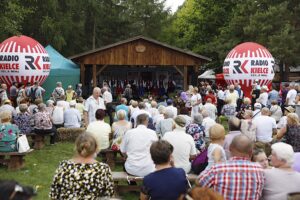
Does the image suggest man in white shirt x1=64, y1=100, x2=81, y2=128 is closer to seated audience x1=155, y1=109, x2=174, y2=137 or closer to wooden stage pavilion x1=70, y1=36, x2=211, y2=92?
seated audience x1=155, y1=109, x2=174, y2=137

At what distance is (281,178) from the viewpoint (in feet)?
15.2

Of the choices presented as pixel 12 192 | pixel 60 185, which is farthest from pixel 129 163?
pixel 12 192

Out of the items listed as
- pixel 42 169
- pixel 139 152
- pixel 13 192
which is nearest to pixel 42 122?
pixel 42 169

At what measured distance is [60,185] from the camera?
4.52m

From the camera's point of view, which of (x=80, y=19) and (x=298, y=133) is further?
(x=80, y=19)

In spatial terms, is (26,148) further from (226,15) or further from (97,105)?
(226,15)

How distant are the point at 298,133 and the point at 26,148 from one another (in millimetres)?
5647

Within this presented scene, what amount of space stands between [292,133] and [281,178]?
13.1 feet

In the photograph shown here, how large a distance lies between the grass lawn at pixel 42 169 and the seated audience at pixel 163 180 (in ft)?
10.7

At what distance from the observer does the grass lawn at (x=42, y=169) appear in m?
8.24

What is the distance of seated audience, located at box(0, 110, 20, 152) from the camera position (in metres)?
9.30

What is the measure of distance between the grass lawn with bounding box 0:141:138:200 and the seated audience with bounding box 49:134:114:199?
315 cm

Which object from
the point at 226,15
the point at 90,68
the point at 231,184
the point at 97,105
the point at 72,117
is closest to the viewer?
the point at 231,184

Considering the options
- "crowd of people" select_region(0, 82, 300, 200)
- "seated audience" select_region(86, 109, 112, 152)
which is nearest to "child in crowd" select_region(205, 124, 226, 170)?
"crowd of people" select_region(0, 82, 300, 200)
